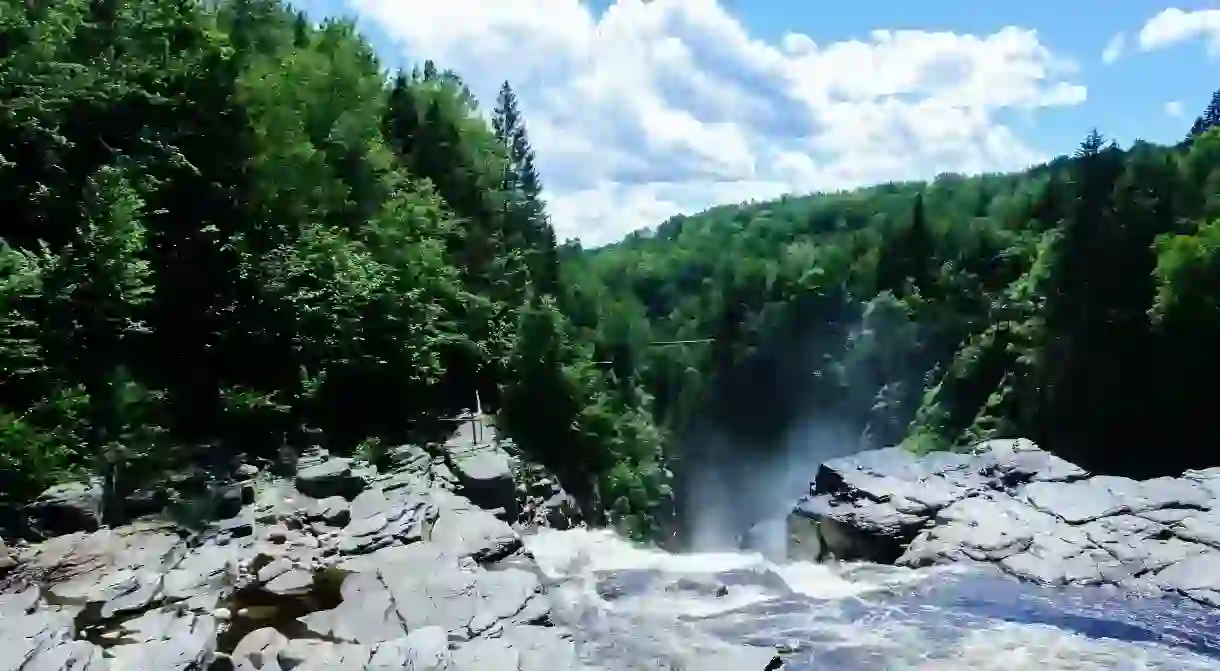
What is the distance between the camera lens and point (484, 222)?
5306cm

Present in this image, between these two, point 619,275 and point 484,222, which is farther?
→ point 619,275

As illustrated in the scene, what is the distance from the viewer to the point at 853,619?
927 inches

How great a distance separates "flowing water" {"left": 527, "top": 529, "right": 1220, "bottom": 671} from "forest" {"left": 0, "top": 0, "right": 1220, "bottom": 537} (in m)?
10.2

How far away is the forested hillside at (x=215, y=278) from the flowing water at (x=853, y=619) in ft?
31.4

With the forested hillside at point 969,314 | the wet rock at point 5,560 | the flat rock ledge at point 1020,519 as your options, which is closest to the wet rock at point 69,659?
the wet rock at point 5,560

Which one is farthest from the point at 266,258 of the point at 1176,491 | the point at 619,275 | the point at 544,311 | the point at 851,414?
the point at 619,275

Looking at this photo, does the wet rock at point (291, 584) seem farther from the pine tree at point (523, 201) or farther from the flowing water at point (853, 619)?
the pine tree at point (523, 201)

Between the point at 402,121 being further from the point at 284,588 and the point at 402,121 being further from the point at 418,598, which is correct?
the point at 418,598

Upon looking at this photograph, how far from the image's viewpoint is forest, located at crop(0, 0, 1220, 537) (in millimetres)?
25750

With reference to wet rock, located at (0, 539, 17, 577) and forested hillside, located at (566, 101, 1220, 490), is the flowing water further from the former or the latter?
forested hillside, located at (566, 101, 1220, 490)

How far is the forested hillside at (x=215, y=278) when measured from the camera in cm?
2464

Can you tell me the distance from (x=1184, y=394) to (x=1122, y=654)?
3246cm

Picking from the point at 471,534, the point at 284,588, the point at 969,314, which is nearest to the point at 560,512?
the point at 471,534

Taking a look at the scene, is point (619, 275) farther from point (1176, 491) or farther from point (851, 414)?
point (1176, 491)
